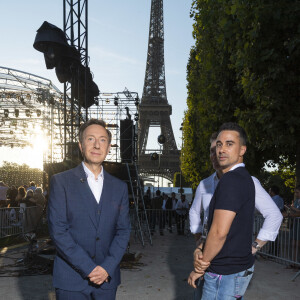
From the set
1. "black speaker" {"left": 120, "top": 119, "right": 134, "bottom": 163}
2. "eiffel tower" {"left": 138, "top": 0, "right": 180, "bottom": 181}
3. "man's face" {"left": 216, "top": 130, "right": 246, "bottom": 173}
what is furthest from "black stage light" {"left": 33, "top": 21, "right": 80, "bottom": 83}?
"eiffel tower" {"left": 138, "top": 0, "right": 180, "bottom": 181}

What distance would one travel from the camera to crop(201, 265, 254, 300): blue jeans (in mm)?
2178

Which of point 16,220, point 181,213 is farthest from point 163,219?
point 16,220

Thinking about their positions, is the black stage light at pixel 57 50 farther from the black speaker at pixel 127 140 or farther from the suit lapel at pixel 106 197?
the suit lapel at pixel 106 197

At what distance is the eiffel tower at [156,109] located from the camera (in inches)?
1909

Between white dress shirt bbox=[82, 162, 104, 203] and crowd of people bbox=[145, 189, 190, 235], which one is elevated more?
white dress shirt bbox=[82, 162, 104, 203]

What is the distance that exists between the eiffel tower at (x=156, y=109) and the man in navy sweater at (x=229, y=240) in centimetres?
4163

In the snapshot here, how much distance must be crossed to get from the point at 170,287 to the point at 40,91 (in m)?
20.5

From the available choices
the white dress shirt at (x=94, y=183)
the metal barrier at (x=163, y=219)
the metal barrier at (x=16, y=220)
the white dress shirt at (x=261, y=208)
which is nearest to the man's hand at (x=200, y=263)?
the white dress shirt at (x=261, y=208)

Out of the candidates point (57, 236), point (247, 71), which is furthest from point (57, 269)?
point (247, 71)

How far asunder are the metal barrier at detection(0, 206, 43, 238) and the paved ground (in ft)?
6.45

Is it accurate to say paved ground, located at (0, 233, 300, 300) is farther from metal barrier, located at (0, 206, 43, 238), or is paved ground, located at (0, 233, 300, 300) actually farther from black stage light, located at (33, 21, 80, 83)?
black stage light, located at (33, 21, 80, 83)

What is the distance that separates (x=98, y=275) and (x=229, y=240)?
33.7 inches

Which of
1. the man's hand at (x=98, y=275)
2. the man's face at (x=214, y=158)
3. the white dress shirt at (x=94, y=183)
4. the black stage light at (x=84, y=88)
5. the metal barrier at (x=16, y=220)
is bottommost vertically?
the metal barrier at (x=16, y=220)

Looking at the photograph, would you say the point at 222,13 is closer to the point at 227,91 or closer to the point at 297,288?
the point at 227,91
